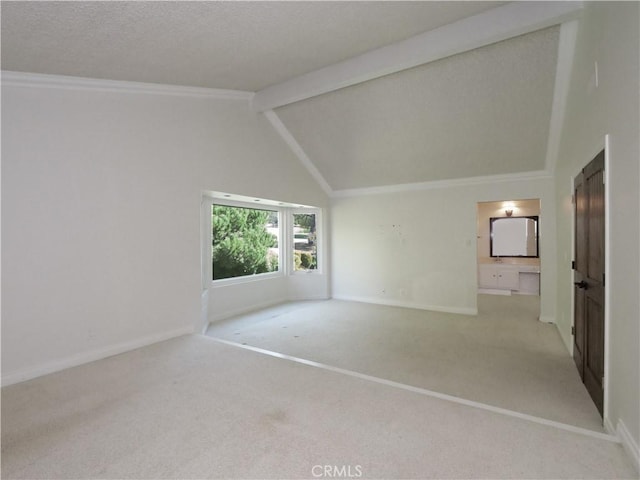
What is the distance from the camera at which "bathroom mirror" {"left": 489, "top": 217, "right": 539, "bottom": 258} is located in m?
7.25

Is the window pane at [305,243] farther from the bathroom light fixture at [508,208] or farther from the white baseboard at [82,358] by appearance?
the bathroom light fixture at [508,208]

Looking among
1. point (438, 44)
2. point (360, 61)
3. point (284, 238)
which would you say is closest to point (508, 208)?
point (284, 238)

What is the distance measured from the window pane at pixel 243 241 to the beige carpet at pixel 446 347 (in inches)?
34.5

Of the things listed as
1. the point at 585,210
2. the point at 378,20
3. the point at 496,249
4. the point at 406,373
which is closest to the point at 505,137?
the point at 585,210

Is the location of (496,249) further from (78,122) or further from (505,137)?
(78,122)

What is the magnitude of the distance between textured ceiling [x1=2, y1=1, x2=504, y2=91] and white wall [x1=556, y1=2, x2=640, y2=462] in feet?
3.09

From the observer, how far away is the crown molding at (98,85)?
2.44 m

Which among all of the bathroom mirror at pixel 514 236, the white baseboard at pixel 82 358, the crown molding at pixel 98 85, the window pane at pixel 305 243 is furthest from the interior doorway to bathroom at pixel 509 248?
the white baseboard at pixel 82 358

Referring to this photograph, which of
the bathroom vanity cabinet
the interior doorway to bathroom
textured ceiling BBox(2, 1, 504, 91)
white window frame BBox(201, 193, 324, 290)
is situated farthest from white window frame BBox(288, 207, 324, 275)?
the bathroom vanity cabinet

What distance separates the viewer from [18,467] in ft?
4.99

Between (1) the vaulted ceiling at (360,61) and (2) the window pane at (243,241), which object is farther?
(2) the window pane at (243,241)

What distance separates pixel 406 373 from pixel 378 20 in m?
3.06

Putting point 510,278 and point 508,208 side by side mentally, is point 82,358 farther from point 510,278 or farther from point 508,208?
point 508,208

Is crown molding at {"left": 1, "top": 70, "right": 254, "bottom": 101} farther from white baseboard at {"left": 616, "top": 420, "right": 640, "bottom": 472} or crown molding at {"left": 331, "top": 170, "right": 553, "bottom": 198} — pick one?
white baseboard at {"left": 616, "top": 420, "right": 640, "bottom": 472}
